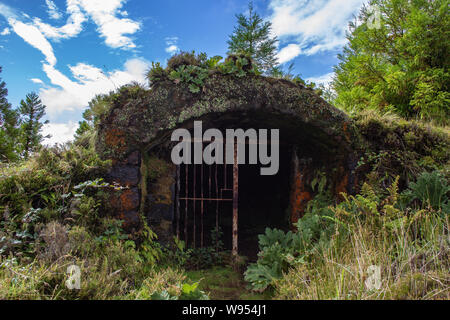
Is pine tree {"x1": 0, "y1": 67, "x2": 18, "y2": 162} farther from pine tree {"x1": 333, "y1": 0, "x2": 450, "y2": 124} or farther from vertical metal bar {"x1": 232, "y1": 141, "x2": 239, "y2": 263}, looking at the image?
pine tree {"x1": 333, "y1": 0, "x2": 450, "y2": 124}

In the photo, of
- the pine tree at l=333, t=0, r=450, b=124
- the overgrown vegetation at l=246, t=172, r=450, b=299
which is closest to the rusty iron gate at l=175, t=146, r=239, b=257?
the overgrown vegetation at l=246, t=172, r=450, b=299

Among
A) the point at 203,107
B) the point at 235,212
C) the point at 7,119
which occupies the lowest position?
the point at 235,212

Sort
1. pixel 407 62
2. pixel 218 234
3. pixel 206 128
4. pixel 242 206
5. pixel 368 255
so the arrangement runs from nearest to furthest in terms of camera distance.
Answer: pixel 368 255
pixel 206 128
pixel 218 234
pixel 242 206
pixel 407 62

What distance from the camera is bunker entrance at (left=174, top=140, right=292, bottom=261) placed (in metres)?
5.92

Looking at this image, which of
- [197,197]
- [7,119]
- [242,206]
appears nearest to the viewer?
[197,197]

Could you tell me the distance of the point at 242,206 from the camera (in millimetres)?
6910

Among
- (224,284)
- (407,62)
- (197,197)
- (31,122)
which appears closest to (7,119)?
(31,122)

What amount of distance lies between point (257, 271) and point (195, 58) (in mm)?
3396

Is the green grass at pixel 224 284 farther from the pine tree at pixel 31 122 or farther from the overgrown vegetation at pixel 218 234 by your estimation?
the pine tree at pixel 31 122

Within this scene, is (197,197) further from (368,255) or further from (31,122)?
(31,122)

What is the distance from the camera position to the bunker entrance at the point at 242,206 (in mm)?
5916

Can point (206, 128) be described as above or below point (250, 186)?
above

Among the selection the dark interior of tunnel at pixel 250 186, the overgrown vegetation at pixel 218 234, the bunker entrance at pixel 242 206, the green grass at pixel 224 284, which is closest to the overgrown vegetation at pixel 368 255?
the overgrown vegetation at pixel 218 234
